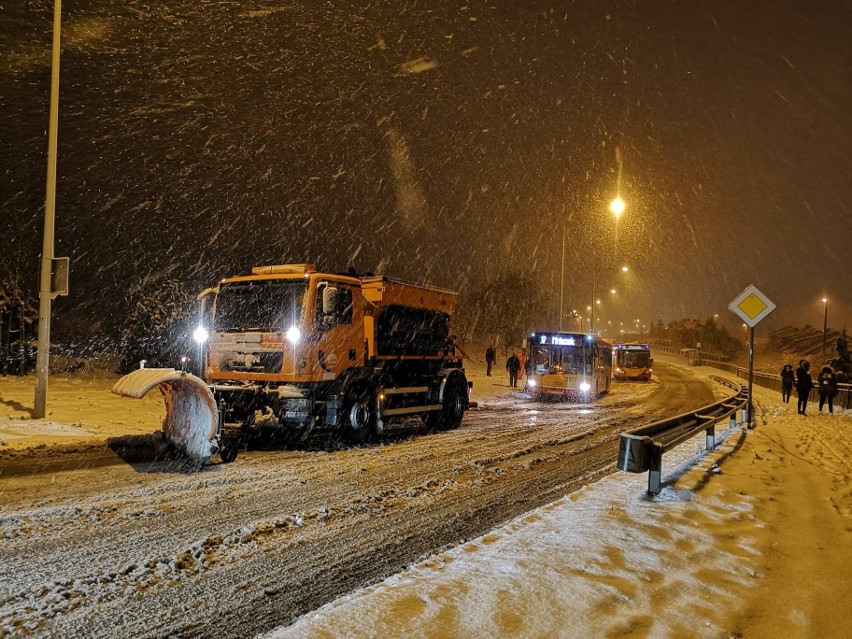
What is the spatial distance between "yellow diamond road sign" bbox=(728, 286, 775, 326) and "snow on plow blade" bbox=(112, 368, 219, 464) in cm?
1121

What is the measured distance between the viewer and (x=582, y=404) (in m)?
23.1

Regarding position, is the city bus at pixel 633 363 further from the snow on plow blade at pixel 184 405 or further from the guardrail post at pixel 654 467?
Result: the snow on plow blade at pixel 184 405

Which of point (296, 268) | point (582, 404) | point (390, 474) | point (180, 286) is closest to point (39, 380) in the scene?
point (296, 268)

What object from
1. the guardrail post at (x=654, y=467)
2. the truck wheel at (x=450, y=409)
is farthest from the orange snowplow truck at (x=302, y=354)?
the guardrail post at (x=654, y=467)

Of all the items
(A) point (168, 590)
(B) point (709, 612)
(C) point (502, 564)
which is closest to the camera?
(B) point (709, 612)

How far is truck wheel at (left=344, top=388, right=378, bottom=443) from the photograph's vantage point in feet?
38.1

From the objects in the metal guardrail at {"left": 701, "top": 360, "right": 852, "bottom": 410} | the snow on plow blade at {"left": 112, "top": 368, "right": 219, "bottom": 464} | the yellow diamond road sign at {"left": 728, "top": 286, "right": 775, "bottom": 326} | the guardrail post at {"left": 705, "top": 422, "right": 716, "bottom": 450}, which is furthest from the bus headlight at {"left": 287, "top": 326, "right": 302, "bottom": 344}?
the metal guardrail at {"left": 701, "top": 360, "right": 852, "bottom": 410}

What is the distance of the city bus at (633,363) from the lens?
40844 mm

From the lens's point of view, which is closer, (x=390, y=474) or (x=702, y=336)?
(x=390, y=474)

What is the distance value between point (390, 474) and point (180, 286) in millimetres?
20434

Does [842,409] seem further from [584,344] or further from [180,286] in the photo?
[180,286]

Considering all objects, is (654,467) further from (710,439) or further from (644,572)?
(710,439)

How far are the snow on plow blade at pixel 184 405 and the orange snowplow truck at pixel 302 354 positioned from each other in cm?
5

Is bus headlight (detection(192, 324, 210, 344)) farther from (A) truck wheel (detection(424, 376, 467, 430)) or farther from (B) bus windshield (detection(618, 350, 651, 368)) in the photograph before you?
(B) bus windshield (detection(618, 350, 651, 368))
